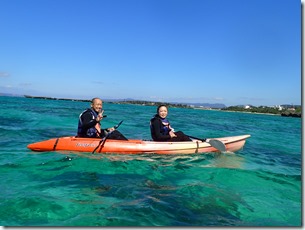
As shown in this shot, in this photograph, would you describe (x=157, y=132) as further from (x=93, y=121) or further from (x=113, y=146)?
(x=93, y=121)

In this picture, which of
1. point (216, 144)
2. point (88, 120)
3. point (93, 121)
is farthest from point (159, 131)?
point (88, 120)

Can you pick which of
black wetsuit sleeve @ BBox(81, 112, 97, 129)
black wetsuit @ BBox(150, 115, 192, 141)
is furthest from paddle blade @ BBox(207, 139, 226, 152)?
black wetsuit sleeve @ BBox(81, 112, 97, 129)

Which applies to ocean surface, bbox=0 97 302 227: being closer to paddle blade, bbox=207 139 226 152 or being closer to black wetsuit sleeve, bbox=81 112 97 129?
paddle blade, bbox=207 139 226 152

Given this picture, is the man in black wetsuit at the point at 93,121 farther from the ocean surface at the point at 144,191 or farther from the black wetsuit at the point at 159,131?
the black wetsuit at the point at 159,131

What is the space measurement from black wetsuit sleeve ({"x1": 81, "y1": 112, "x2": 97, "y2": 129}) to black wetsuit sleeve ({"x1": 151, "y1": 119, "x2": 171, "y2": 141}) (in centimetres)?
202

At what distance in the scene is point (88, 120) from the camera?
365 inches

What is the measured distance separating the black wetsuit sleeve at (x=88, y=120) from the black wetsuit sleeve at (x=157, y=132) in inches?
79.5

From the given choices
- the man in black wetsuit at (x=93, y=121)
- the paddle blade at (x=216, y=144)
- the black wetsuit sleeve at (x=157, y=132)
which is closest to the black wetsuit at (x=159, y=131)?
the black wetsuit sleeve at (x=157, y=132)

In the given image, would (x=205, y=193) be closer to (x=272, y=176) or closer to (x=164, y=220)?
(x=164, y=220)

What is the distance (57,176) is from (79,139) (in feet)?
8.23

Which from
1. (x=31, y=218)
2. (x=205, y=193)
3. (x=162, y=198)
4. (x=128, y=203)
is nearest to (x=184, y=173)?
(x=205, y=193)

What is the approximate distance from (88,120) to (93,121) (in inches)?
6.3

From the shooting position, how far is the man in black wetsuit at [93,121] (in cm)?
924

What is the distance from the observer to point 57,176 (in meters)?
7.14
